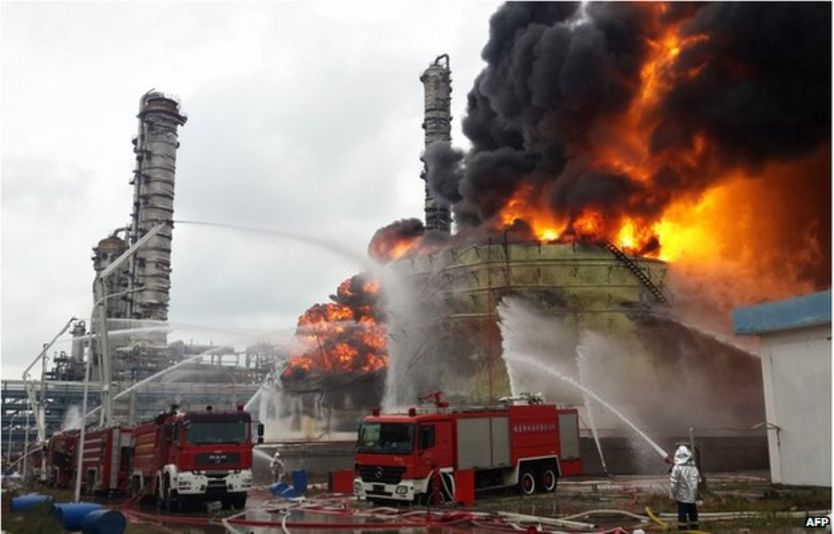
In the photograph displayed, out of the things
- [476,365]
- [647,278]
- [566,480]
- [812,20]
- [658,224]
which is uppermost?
[812,20]

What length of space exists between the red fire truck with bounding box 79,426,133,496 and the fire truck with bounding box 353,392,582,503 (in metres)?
10.00

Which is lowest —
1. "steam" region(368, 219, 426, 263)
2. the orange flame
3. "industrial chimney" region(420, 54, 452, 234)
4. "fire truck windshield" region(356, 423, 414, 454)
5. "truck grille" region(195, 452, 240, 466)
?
"truck grille" region(195, 452, 240, 466)

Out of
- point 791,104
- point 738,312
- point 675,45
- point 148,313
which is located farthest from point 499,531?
point 148,313

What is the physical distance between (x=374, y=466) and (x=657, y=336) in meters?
23.5

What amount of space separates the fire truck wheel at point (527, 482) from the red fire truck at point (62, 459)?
18893mm

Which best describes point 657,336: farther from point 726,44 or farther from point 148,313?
point 148,313

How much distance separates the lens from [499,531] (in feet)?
44.5

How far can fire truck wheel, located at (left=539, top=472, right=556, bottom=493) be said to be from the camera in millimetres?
21892

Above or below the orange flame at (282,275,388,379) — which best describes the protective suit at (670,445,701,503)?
below

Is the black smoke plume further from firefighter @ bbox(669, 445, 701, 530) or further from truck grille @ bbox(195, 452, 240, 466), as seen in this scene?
firefighter @ bbox(669, 445, 701, 530)

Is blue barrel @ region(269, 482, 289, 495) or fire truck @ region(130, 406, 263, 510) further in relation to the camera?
blue barrel @ region(269, 482, 289, 495)

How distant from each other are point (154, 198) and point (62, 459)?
3536 cm

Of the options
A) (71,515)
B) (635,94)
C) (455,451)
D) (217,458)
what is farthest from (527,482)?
(635,94)

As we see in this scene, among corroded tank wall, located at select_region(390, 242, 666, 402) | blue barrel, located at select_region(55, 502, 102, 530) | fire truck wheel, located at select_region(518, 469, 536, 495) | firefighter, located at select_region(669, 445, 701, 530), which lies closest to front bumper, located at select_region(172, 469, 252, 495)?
blue barrel, located at select_region(55, 502, 102, 530)
